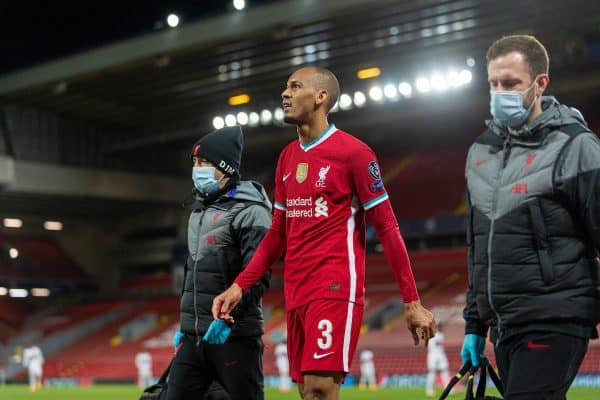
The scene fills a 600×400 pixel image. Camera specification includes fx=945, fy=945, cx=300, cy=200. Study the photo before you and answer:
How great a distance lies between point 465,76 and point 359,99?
403 centimetres

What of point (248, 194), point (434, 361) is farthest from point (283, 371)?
point (248, 194)

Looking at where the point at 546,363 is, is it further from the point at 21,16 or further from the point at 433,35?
the point at 21,16

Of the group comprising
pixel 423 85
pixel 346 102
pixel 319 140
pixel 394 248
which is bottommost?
pixel 394 248

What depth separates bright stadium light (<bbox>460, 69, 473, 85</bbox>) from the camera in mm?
28875

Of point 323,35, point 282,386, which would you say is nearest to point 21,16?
point 323,35

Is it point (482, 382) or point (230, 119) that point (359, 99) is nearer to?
point (230, 119)

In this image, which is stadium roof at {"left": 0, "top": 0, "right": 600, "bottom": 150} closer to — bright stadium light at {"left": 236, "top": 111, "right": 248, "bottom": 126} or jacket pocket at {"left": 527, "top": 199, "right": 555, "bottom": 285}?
bright stadium light at {"left": 236, "top": 111, "right": 248, "bottom": 126}

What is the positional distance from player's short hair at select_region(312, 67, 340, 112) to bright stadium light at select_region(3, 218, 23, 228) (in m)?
38.4

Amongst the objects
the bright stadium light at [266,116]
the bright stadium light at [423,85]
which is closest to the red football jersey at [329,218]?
the bright stadium light at [423,85]

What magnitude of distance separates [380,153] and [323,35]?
39.8 feet

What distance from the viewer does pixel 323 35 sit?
26125 millimetres

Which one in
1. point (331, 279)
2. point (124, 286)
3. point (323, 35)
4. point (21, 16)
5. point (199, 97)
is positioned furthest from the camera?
point (124, 286)

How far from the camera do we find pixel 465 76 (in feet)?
95.5

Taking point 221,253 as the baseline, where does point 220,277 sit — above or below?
below
